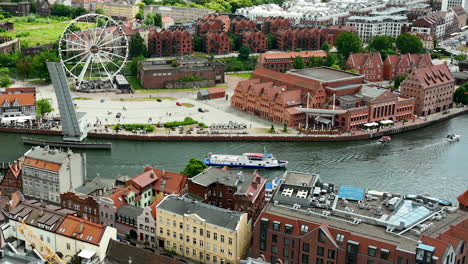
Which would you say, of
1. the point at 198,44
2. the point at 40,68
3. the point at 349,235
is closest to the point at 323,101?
the point at 349,235

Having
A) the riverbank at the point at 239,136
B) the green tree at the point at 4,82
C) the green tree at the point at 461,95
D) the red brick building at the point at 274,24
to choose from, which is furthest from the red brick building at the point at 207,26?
the riverbank at the point at 239,136

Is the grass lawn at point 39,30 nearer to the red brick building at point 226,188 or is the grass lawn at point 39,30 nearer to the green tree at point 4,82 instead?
the green tree at point 4,82

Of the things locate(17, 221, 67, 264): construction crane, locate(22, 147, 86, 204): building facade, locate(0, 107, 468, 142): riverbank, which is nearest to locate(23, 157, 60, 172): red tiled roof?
locate(22, 147, 86, 204): building facade

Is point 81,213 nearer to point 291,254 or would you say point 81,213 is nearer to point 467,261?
point 291,254

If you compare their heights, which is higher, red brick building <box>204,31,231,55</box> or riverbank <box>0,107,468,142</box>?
red brick building <box>204,31,231,55</box>

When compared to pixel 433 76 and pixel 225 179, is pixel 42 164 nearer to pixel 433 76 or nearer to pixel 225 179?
pixel 225 179

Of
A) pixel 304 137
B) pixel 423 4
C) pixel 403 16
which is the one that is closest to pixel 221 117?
pixel 304 137

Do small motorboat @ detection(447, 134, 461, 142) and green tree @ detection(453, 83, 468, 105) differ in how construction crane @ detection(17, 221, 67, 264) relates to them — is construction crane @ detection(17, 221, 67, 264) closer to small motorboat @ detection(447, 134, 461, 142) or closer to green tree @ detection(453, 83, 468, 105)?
small motorboat @ detection(447, 134, 461, 142)
